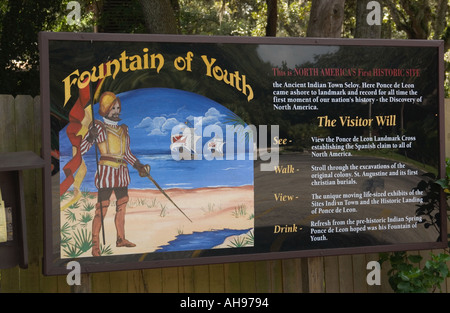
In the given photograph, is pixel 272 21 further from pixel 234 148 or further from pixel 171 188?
pixel 171 188

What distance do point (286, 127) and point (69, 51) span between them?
1888 millimetres

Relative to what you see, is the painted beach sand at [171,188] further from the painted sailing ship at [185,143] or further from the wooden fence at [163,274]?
the wooden fence at [163,274]

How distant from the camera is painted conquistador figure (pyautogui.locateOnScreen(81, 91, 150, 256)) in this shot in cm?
482

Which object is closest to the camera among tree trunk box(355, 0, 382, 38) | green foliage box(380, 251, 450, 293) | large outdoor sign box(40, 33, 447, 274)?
large outdoor sign box(40, 33, 447, 274)

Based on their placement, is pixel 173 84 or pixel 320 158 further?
pixel 320 158

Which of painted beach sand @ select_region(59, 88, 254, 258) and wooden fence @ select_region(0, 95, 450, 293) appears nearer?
painted beach sand @ select_region(59, 88, 254, 258)

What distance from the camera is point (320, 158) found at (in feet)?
17.6

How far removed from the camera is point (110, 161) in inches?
191

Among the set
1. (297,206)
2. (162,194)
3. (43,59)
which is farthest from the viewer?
(297,206)

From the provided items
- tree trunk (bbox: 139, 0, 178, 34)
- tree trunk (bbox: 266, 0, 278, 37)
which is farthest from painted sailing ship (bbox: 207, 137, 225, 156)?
tree trunk (bbox: 266, 0, 278, 37)

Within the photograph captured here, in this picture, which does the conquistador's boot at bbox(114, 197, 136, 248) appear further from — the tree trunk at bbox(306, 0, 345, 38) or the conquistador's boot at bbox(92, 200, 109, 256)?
the tree trunk at bbox(306, 0, 345, 38)

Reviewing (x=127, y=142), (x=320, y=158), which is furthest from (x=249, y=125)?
(x=127, y=142)

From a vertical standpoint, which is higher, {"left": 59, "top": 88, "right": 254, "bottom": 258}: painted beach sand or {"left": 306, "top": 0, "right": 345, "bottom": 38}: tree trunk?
{"left": 306, "top": 0, "right": 345, "bottom": 38}: tree trunk

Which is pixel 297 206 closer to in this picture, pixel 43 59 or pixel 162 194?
pixel 162 194
